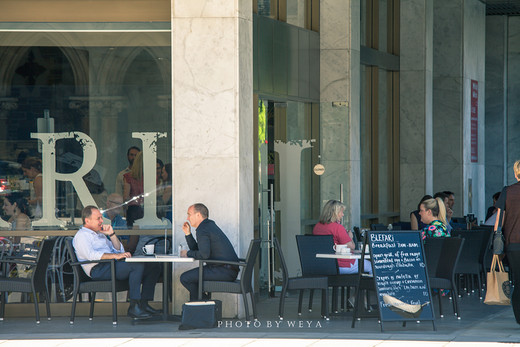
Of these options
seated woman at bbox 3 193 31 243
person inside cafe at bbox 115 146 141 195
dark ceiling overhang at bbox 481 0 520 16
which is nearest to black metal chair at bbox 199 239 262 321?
person inside cafe at bbox 115 146 141 195

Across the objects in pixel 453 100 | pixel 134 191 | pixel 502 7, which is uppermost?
pixel 502 7

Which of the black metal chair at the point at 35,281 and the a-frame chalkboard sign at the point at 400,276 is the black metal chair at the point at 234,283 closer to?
the a-frame chalkboard sign at the point at 400,276

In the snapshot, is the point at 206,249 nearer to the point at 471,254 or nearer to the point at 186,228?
the point at 186,228

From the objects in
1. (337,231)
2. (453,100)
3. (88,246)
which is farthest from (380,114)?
(88,246)

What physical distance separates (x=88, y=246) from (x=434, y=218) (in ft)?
12.6

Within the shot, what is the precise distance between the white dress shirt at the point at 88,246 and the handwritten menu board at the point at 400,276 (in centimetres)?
267

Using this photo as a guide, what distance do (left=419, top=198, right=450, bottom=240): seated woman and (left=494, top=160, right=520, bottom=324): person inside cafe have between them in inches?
76.6

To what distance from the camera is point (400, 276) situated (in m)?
8.51

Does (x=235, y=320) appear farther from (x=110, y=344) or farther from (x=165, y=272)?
(x=110, y=344)

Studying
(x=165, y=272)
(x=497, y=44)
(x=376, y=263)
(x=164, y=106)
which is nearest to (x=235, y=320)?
(x=165, y=272)

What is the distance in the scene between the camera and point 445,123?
17953 mm

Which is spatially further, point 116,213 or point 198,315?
point 116,213

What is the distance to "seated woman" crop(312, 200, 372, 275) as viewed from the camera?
9898mm

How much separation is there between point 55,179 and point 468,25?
10.8 metres
